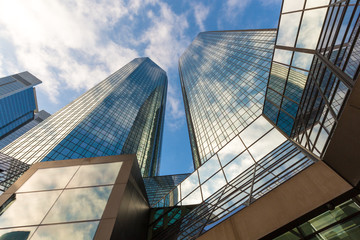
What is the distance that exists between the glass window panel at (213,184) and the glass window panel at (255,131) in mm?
3301

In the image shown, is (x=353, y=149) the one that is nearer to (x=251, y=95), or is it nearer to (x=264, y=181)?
(x=264, y=181)

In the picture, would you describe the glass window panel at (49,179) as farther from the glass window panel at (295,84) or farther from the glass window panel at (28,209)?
the glass window panel at (295,84)

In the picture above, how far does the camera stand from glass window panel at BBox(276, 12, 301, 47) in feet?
35.7

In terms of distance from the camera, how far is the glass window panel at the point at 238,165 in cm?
1301

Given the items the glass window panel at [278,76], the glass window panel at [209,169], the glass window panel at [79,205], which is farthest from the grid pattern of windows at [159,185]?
the glass window panel at [278,76]

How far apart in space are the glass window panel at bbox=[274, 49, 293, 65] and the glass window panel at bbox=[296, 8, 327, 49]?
112 cm

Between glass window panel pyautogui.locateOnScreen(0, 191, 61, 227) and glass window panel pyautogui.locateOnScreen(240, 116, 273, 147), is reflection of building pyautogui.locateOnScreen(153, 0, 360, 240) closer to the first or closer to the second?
glass window panel pyautogui.locateOnScreen(240, 116, 273, 147)

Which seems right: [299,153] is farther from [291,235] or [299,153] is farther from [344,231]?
[291,235]

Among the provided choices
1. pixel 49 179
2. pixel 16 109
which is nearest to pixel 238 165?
pixel 49 179

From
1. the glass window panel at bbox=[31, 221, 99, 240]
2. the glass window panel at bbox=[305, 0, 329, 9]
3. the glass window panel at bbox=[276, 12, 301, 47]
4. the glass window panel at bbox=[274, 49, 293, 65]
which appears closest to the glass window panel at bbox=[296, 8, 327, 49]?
the glass window panel at bbox=[305, 0, 329, 9]

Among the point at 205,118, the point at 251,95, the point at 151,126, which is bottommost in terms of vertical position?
the point at 251,95

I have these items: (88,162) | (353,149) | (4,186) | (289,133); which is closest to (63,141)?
(4,186)

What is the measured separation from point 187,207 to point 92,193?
743 centimetres

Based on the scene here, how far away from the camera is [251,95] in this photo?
4078 cm
